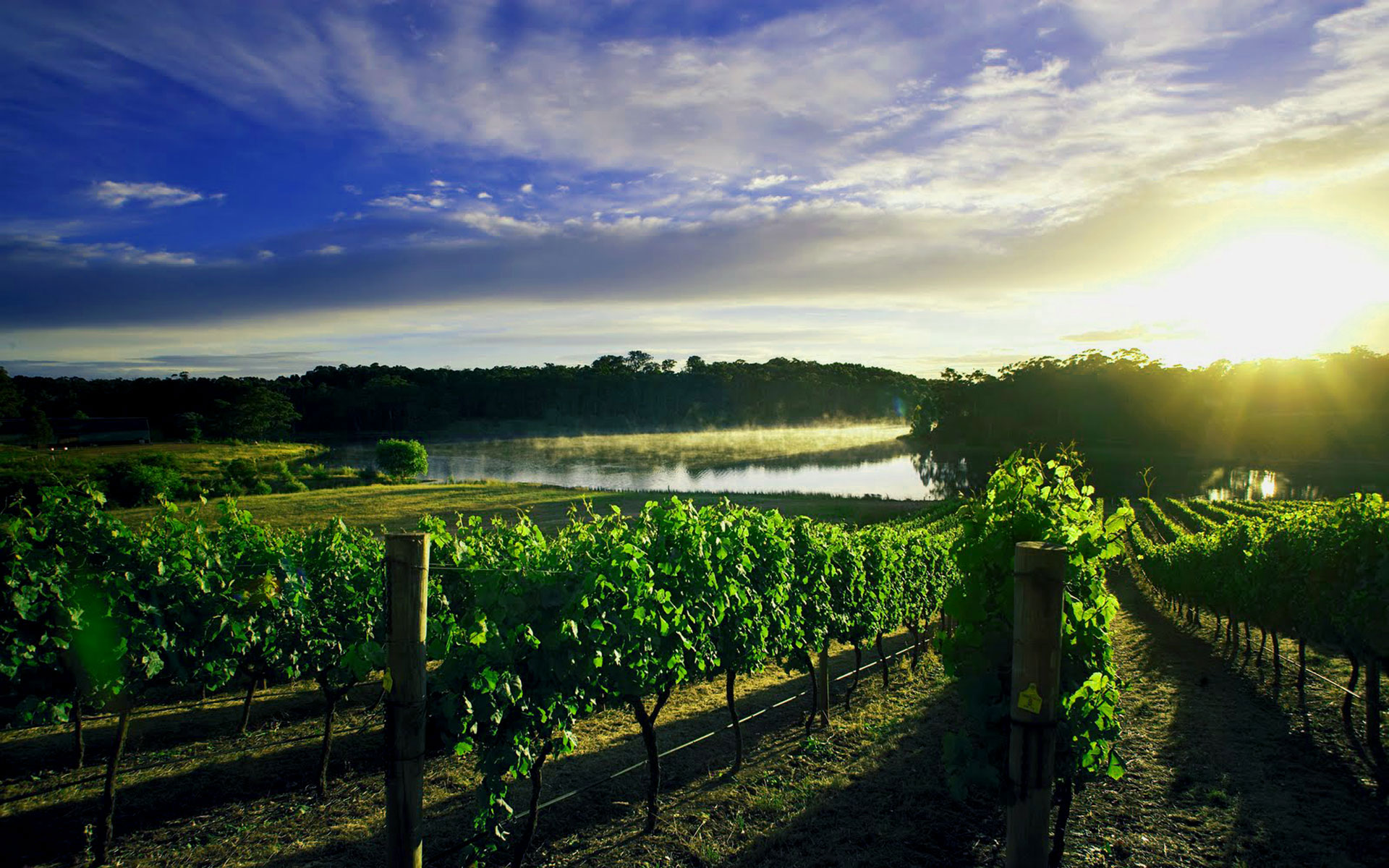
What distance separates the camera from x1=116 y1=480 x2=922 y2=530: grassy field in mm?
32875

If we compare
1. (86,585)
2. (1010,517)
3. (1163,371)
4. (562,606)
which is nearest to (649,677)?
(562,606)

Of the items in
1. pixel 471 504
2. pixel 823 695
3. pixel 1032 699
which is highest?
pixel 1032 699

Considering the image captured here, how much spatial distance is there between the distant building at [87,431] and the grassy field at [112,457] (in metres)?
1.95

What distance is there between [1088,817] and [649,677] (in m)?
4.26

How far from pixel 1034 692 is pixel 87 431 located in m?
72.9

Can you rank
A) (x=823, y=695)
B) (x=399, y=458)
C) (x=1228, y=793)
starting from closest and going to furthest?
(x=1228, y=793), (x=823, y=695), (x=399, y=458)

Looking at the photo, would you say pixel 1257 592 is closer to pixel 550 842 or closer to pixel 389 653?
pixel 550 842

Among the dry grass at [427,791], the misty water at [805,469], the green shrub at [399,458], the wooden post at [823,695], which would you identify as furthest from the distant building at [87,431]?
the wooden post at [823,695]

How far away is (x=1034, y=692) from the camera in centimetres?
369

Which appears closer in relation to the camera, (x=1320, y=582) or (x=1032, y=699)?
(x=1032, y=699)

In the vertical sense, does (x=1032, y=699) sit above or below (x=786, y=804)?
above

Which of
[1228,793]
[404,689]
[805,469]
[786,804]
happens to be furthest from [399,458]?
[1228,793]

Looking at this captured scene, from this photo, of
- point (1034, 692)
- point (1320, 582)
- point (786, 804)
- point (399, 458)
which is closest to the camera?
point (1034, 692)

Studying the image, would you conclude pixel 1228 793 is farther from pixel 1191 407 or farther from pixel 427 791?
pixel 1191 407
